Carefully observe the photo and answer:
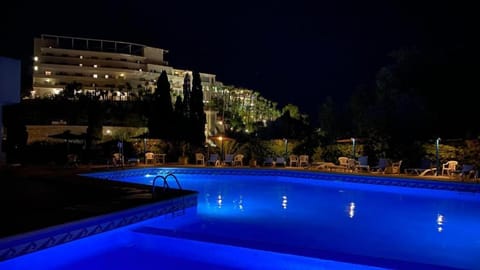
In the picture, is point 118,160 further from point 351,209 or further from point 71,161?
point 351,209

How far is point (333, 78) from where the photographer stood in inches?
1805

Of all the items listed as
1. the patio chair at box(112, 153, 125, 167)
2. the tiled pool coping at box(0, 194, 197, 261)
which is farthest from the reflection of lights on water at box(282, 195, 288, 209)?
the patio chair at box(112, 153, 125, 167)

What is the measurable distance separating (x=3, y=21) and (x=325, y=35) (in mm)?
49930

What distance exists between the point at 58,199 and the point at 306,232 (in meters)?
4.26

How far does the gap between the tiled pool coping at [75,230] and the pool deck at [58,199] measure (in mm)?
85

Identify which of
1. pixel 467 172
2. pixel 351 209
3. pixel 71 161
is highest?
pixel 71 161

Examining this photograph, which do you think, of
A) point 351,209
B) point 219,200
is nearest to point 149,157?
point 219,200

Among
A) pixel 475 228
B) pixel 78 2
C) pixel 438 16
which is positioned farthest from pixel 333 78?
pixel 78 2

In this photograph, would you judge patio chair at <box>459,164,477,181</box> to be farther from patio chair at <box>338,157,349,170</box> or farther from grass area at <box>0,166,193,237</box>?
grass area at <box>0,166,193,237</box>

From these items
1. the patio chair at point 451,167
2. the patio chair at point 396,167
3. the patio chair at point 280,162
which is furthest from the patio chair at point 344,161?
the patio chair at point 451,167

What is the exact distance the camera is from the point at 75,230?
601cm

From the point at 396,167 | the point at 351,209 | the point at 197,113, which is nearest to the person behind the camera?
the point at 351,209

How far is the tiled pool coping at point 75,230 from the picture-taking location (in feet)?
17.2

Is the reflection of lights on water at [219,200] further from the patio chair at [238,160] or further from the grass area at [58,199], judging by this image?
the patio chair at [238,160]
